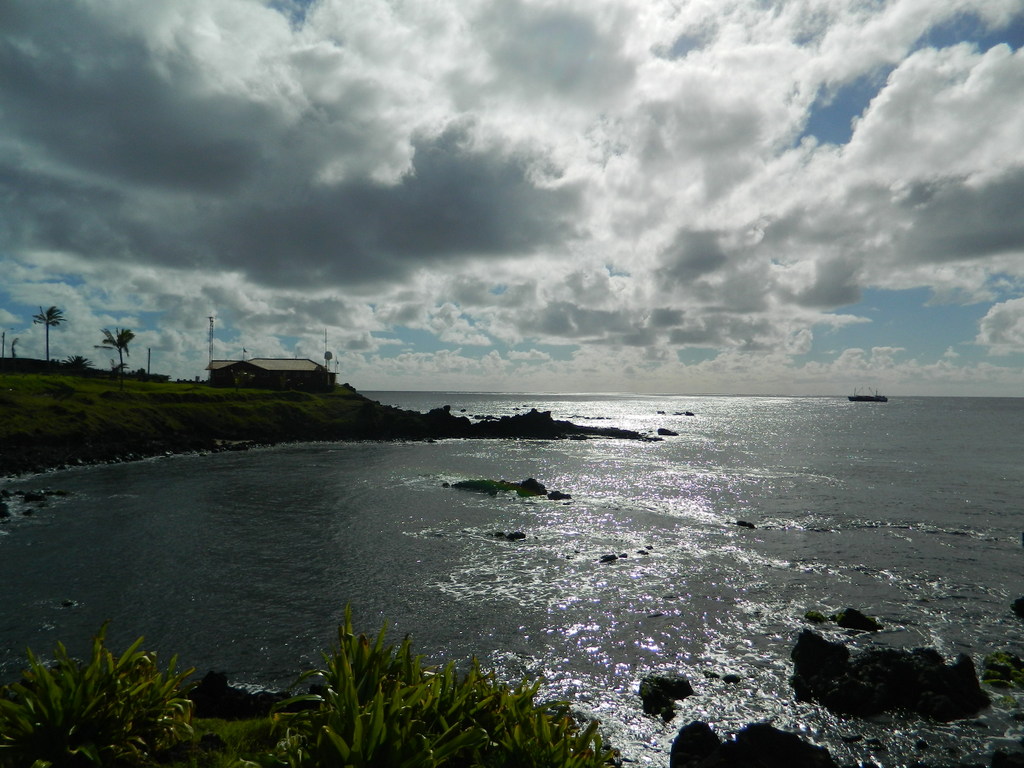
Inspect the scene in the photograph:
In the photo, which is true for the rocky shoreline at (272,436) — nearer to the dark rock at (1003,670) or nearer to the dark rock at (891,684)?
the dark rock at (891,684)

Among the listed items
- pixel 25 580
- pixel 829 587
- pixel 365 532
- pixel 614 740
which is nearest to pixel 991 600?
pixel 829 587

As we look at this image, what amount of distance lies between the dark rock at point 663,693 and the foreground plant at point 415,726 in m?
8.23

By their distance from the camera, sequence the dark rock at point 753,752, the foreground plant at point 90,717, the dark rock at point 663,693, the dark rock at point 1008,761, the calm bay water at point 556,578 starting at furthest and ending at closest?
the calm bay water at point 556,578 < the dark rock at point 663,693 < the dark rock at point 753,752 < the dark rock at point 1008,761 < the foreground plant at point 90,717

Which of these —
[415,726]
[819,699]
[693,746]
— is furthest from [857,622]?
[415,726]

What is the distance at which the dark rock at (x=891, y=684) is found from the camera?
14.3m

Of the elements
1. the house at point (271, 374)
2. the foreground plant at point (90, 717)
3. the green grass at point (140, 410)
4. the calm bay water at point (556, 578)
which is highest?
the house at point (271, 374)

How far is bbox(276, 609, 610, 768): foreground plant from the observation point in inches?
227

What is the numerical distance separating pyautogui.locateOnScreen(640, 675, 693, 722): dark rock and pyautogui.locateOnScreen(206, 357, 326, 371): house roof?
12787 centimetres

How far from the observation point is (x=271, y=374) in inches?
5027

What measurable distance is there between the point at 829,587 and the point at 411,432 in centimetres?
8662

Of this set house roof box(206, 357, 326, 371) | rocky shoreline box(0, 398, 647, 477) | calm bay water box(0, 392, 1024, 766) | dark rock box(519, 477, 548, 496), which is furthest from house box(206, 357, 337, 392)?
dark rock box(519, 477, 548, 496)

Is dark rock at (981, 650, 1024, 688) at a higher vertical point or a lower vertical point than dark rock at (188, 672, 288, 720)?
lower

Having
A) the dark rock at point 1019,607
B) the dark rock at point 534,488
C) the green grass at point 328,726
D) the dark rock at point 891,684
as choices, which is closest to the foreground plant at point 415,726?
the green grass at point 328,726

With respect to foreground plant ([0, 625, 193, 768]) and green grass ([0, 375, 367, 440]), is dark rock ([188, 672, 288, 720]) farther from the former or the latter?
green grass ([0, 375, 367, 440])
